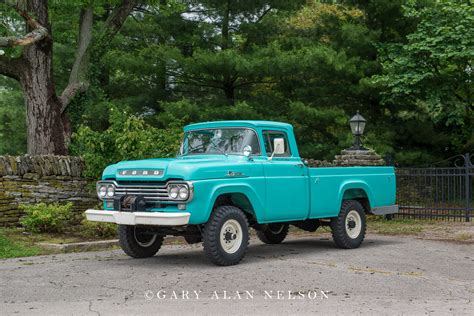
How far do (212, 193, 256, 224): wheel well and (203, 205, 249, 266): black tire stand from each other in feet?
0.82

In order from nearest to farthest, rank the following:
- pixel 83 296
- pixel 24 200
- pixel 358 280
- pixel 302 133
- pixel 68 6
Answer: pixel 83 296
pixel 358 280
pixel 24 200
pixel 68 6
pixel 302 133

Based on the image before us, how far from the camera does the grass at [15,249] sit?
10922 mm

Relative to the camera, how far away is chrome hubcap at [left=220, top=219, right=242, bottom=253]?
923 centimetres

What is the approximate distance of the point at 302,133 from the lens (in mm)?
24312

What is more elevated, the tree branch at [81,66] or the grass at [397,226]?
the tree branch at [81,66]

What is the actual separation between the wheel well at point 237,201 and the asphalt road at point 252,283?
80 cm

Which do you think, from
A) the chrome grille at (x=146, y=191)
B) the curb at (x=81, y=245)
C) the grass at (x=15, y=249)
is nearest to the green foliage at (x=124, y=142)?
the curb at (x=81, y=245)

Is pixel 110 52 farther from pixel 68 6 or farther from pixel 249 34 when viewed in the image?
pixel 249 34

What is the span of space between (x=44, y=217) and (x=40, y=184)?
1437 millimetres

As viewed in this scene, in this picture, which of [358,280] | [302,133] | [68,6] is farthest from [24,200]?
[302,133]

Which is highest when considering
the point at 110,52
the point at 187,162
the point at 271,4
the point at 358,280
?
the point at 271,4

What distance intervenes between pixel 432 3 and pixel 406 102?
3701 millimetres

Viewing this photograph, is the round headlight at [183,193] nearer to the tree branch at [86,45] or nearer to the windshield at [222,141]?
A: the windshield at [222,141]

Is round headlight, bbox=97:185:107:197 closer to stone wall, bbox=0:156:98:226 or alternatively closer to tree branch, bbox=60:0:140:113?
stone wall, bbox=0:156:98:226
